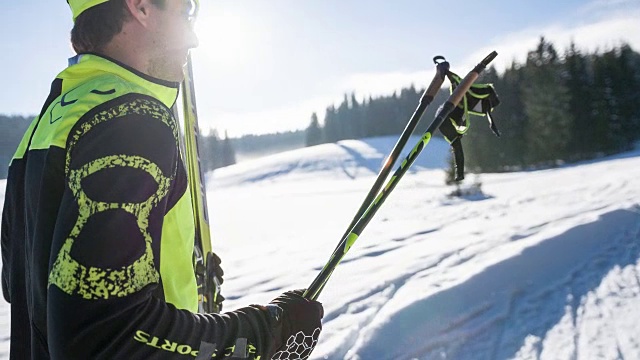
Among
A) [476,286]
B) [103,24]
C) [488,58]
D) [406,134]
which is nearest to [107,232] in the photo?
[103,24]

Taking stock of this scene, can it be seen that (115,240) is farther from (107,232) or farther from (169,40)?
(169,40)

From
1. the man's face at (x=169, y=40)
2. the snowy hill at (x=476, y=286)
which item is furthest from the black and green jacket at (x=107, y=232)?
the snowy hill at (x=476, y=286)

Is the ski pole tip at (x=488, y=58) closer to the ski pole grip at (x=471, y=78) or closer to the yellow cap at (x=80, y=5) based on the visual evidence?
the ski pole grip at (x=471, y=78)

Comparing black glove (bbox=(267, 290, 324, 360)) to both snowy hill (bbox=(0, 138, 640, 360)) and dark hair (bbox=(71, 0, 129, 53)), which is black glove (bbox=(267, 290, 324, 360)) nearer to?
dark hair (bbox=(71, 0, 129, 53))

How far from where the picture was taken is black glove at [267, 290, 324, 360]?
1442 millimetres

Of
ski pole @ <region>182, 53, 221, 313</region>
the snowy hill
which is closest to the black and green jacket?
ski pole @ <region>182, 53, 221, 313</region>

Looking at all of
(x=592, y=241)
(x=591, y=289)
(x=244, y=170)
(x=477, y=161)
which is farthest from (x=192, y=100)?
(x=244, y=170)

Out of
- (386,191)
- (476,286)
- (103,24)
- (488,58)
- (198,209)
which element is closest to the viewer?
(103,24)

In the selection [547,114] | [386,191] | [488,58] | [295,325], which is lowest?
→ [295,325]

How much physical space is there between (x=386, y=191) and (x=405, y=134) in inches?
15.3

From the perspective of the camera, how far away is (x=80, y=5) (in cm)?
138

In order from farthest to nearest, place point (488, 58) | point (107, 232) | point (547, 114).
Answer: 1. point (547, 114)
2. point (488, 58)
3. point (107, 232)

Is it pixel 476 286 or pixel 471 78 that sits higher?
pixel 471 78

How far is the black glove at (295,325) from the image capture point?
4.73ft
